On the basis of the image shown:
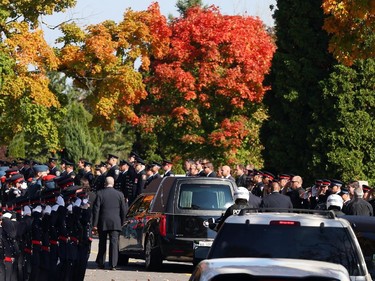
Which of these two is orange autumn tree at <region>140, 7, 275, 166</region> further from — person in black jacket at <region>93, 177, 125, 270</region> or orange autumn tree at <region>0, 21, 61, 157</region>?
person in black jacket at <region>93, 177, 125, 270</region>

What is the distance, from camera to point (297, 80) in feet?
130

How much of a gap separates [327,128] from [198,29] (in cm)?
1626

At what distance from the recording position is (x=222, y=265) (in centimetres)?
942

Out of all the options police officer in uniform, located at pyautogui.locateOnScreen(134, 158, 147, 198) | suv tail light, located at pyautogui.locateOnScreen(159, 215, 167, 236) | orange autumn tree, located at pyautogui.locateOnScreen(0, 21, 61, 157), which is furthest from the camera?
orange autumn tree, located at pyautogui.locateOnScreen(0, 21, 61, 157)

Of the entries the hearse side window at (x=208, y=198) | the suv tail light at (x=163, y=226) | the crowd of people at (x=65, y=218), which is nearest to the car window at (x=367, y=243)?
the crowd of people at (x=65, y=218)

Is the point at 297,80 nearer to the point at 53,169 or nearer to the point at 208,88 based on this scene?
the point at 53,169

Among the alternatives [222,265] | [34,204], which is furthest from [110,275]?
[222,265]

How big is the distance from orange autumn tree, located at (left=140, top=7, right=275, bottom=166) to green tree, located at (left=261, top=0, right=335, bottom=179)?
39.3ft

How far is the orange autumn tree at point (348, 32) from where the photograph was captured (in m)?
21.6

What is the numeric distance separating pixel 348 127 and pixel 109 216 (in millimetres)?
15876

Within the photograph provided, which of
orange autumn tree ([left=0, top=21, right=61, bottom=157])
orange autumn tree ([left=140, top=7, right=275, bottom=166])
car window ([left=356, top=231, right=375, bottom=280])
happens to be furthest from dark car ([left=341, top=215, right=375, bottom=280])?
orange autumn tree ([left=140, top=7, right=275, bottom=166])

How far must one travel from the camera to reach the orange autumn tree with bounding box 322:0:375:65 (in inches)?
852

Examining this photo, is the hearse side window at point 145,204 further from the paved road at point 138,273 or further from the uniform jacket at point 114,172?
the uniform jacket at point 114,172

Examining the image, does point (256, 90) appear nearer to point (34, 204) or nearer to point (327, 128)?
point (327, 128)
